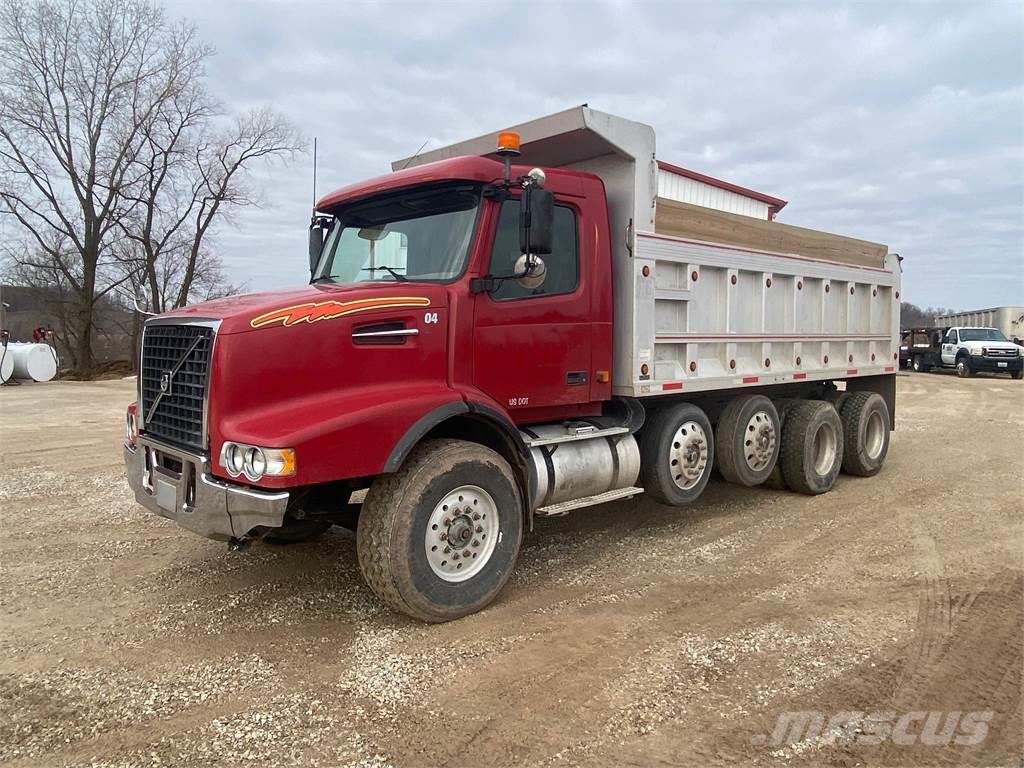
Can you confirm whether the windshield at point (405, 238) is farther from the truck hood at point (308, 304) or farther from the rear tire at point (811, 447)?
the rear tire at point (811, 447)

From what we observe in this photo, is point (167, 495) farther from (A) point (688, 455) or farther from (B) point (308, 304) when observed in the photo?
(A) point (688, 455)

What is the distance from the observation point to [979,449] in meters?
10.3

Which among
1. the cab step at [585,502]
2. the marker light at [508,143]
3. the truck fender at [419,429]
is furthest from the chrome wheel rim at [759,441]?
the marker light at [508,143]

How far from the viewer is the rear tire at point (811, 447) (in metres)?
7.25

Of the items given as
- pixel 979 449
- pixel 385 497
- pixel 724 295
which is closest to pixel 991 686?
pixel 385 497

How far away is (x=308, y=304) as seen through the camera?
157 inches

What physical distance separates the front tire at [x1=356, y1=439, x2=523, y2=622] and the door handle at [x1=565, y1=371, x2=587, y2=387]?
989 mm

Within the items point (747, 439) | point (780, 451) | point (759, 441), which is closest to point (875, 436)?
point (780, 451)

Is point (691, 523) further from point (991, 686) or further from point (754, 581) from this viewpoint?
point (991, 686)

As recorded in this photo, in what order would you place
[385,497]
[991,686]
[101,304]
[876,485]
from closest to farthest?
[991,686] → [385,497] → [876,485] → [101,304]

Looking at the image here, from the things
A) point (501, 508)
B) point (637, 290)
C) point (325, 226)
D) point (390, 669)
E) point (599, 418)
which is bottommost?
point (390, 669)

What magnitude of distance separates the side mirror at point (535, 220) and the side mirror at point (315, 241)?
1.90m

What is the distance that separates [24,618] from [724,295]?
5635mm

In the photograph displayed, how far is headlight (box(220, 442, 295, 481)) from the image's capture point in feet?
11.7
